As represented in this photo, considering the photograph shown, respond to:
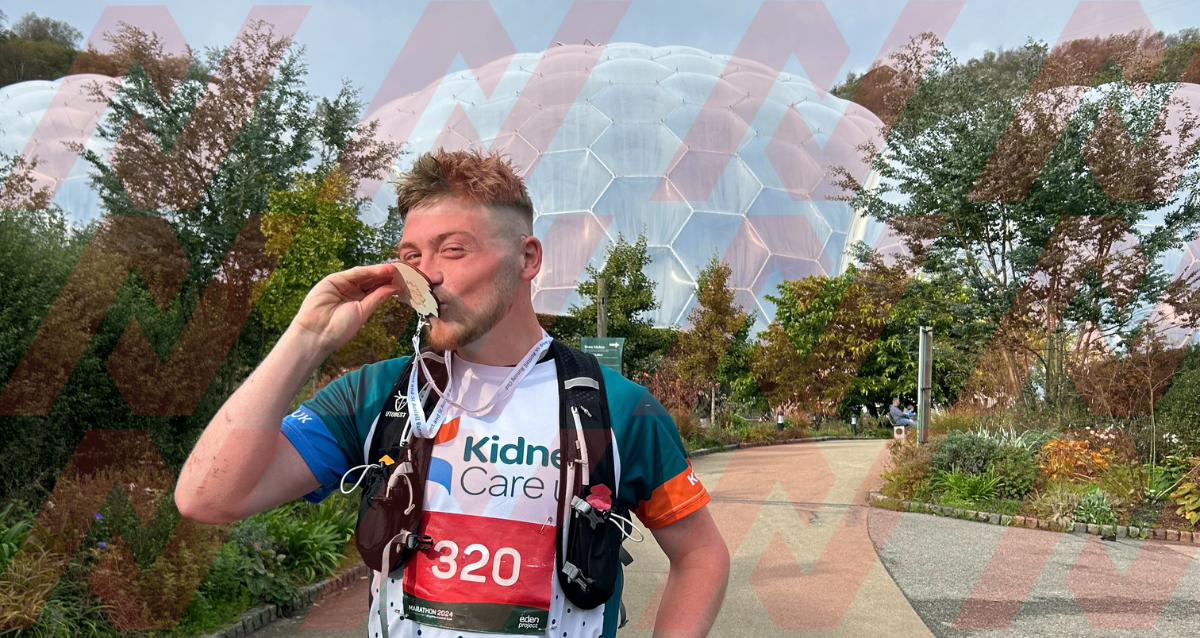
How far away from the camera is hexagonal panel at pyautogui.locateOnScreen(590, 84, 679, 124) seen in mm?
33156

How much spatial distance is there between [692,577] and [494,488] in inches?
17.6

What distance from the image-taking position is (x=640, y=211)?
30125 mm

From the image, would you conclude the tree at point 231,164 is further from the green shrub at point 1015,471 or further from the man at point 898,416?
the man at point 898,416

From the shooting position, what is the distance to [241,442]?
151 centimetres

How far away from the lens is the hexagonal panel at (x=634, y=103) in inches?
1305

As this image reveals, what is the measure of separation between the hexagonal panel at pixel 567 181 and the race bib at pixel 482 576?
93.5ft

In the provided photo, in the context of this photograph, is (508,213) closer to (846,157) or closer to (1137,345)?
(1137,345)

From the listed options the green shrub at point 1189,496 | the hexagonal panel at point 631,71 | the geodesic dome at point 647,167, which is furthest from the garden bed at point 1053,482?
the hexagonal panel at point 631,71

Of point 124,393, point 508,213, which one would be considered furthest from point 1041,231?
point 508,213

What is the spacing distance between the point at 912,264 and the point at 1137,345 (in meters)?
4.04

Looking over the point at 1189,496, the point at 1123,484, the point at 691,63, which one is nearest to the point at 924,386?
the point at 1123,484

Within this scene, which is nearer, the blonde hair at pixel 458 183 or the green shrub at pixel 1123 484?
the blonde hair at pixel 458 183

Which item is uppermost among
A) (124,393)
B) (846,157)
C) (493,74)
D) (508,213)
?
(493,74)

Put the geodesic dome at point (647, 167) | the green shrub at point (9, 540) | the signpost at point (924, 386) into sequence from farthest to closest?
the geodesic dome at point (647, 167) < the signpost at point (924, 386) < the green shrub at point (9, 540)
